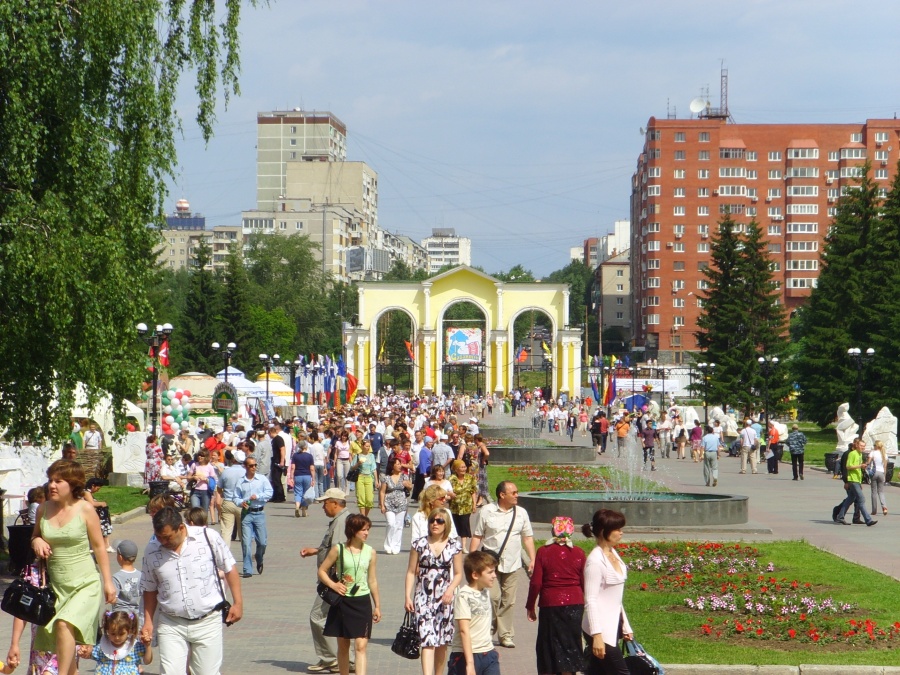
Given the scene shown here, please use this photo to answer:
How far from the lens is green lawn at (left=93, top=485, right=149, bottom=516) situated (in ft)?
80.7

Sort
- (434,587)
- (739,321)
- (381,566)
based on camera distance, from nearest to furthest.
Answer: (434,587)
(381,566)
(739,321)

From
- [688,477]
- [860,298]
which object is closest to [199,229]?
[860,298]

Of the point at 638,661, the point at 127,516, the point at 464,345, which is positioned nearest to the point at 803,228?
the point at 464,345

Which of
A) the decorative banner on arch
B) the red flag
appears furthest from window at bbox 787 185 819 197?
the red flag

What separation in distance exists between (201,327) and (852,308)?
1547 inches

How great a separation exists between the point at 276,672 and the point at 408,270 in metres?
157

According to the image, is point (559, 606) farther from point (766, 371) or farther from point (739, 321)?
point (739, 321)

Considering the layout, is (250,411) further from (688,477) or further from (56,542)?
(56,542)

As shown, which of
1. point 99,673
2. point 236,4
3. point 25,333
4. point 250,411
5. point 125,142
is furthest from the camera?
point 250,411

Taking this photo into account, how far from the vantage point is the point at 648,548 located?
17.7m

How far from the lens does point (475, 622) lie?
8.67 metres

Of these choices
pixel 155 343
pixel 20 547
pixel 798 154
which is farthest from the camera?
pixel 798 154

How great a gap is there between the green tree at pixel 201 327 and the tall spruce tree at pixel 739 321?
2966 centimetres

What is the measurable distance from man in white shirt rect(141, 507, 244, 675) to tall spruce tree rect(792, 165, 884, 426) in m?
47.7
